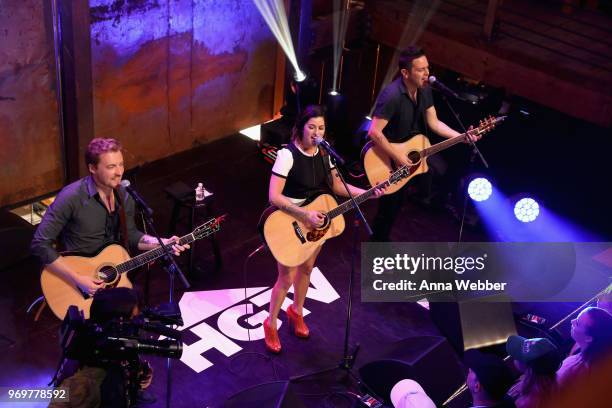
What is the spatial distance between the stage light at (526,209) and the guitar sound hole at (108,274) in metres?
4.74

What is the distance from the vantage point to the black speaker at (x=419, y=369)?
5.82 metres

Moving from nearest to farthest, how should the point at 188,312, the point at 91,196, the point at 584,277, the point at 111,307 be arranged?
the point at 111,307, the point at 91,196, the point at 188,312, the point at 584,277

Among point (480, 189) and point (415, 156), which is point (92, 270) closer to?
point (415, 156)

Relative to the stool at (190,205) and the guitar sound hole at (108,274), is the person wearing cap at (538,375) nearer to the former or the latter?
the guitar sound hole at (108,274)

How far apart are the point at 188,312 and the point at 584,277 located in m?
4.30

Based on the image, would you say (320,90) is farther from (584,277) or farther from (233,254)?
(584,277)

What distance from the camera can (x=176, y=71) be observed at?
933cm

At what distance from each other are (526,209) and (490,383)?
420cm

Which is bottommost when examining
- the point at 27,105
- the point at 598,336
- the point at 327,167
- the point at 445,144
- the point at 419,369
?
the point at 419,369

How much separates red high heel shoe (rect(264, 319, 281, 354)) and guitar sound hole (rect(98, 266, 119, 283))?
161 centimetres

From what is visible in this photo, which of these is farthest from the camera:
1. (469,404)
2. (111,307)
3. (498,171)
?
(498,171)

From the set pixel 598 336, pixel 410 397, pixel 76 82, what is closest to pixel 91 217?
pixel 410 397

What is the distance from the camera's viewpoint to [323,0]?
413 inches

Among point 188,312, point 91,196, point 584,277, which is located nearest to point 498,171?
point 584,277
